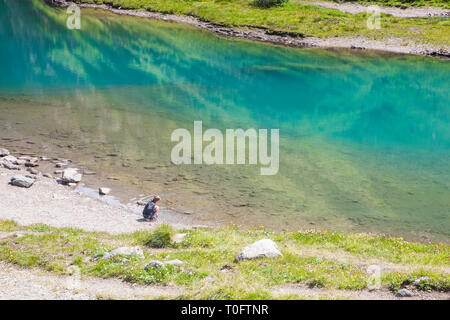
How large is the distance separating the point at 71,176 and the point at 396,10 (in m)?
84.3

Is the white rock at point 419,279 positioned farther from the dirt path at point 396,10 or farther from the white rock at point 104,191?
the dirt path at point 396,10

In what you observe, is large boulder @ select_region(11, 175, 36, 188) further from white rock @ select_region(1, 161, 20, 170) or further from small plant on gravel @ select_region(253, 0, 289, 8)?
small plant on gravel @ select_region(253, 0, 289, 8)

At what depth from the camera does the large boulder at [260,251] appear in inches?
646

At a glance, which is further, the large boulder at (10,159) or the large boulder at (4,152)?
the large boulder at (4,152)

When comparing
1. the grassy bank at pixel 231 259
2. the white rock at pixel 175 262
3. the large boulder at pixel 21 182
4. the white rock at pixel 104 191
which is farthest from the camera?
the white rock at pixel 104 191

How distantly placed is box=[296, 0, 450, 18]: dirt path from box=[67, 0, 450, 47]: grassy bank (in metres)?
3.96

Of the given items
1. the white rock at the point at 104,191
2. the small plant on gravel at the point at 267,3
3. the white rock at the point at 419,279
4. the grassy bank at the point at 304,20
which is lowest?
the white rock at the point at 104,191

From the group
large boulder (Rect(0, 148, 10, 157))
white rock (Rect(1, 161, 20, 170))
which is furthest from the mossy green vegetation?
white rock (Rect(1, 161, 20, 170))

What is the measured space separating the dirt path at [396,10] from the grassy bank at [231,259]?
80.7 metres

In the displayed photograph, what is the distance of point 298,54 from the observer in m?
70.6

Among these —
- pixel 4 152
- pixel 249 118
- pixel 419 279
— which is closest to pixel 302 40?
pixel 249 118

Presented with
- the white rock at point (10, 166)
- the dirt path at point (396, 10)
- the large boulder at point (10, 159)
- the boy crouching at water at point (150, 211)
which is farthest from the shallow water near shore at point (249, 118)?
the dirt path at point (396, 10)

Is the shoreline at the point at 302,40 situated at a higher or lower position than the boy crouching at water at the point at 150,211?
higher

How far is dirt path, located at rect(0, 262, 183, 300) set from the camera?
43.5 ft
